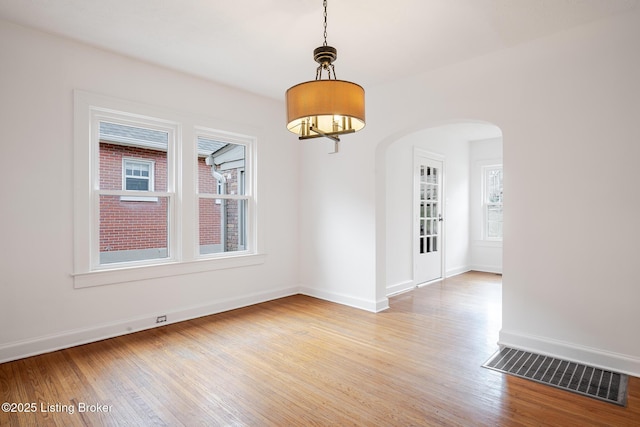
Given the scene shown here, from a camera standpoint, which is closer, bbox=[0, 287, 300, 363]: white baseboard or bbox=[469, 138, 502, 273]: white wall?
bbox=[0, 287, 300, 363]: white baseboard

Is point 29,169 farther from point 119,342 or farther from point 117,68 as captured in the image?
point 119,342

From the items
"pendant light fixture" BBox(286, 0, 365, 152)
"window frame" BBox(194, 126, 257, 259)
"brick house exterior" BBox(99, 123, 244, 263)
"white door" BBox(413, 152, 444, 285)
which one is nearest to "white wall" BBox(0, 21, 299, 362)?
"brick house exterior" BBox(99, 123, 244, 263)

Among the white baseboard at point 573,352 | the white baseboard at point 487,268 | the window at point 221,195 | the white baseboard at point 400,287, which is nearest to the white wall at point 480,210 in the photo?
the white baseboard at point 487,268

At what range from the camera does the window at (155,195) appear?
340cm

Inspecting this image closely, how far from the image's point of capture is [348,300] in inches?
184

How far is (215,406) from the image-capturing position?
2.30 meters

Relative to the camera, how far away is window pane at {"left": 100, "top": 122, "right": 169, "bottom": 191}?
11.8 feet

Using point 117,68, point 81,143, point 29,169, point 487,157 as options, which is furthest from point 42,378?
point 487,157

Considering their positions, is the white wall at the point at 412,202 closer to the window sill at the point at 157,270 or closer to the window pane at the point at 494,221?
the window pane at the point at 494,221

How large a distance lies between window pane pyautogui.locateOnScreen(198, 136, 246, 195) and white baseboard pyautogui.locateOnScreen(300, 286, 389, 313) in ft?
5.70

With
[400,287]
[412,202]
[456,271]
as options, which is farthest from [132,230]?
[456,271]

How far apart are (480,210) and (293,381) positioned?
6074 millimetres

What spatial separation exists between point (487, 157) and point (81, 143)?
6.88 m

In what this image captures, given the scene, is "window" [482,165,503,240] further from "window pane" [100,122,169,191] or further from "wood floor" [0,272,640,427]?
"window pane" [100,122,169,191]
